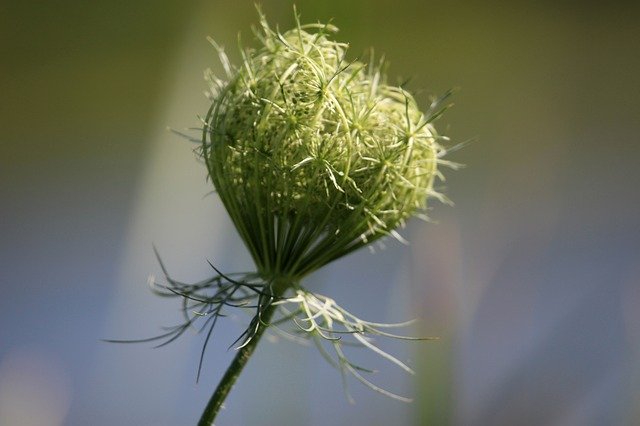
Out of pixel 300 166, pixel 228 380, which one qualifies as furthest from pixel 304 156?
pixel 228 380

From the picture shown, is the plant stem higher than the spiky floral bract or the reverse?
the reverse

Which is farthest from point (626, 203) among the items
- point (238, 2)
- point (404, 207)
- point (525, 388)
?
point (404, 207)

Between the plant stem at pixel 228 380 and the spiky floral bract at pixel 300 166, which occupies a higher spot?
the spiky floral bract at pixel 300 166

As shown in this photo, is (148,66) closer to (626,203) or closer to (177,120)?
(177,120)

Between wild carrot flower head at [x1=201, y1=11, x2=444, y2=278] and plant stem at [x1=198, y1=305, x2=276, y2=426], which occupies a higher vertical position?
wild carrot flower head at [x1=201, y1=11, x2=444, y2=278]
